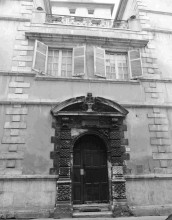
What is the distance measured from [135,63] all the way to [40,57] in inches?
159

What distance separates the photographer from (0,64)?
800 cm

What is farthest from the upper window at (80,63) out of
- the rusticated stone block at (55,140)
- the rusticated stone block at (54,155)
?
the rusticated stone block at (54,155)

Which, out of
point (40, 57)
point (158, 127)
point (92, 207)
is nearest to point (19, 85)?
point (40, 57)

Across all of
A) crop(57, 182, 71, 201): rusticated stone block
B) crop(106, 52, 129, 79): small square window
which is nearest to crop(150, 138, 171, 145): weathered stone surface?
crop(106, 52, 129, 79): small square window

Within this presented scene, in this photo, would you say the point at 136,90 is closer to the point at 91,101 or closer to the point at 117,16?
the point at 91,101

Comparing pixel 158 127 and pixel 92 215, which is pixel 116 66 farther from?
pixel 92 215

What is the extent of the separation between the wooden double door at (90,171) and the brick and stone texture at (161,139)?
75.5 inches

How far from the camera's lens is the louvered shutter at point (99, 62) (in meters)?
8.26

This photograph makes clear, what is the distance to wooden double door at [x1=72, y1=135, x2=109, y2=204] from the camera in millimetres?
6855

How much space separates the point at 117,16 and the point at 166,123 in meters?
8.74

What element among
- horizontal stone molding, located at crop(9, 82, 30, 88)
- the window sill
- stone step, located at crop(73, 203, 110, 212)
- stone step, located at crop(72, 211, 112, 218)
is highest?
the window sill

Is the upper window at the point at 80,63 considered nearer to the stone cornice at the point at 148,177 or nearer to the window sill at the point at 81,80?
the window sill at the point at 81,80

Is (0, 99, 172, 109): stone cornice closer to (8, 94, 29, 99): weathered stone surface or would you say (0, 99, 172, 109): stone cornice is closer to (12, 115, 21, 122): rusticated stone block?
(8, 94, 29, 99): weathered stone surface

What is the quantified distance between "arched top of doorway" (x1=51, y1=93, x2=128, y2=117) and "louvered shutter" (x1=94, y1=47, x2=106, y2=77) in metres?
1.22
